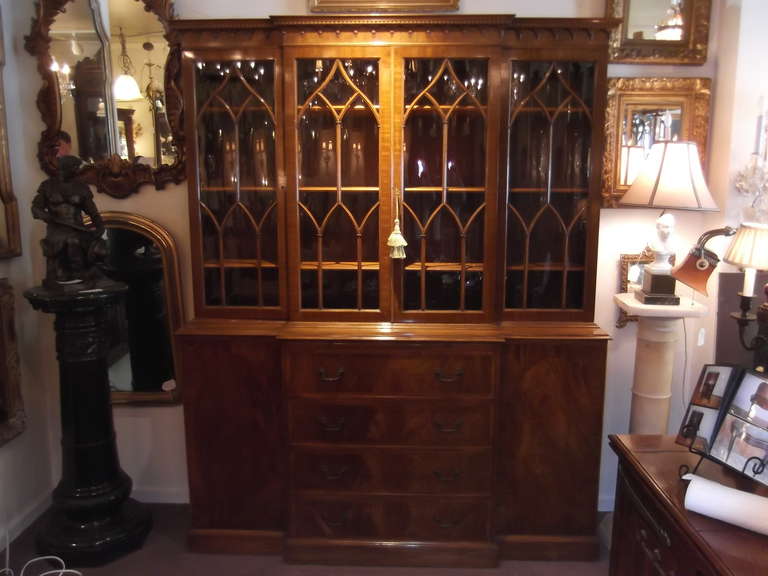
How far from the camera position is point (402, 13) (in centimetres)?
227

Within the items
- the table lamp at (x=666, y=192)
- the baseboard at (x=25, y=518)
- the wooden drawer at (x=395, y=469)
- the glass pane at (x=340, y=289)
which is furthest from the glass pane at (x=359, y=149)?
the baseboard at (x=25, y=518)

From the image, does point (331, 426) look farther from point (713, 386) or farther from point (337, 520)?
point (713, 386)

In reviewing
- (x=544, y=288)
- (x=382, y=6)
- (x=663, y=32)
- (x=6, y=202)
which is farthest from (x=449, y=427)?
(x=6, y=202)

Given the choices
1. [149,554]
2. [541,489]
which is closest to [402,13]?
[541,489]

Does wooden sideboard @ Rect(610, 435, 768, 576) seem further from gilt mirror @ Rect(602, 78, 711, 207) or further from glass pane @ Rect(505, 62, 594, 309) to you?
gilt mirror @ Rect(602, 78, 711, 207)

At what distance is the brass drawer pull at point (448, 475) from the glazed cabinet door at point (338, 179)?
2.24ft

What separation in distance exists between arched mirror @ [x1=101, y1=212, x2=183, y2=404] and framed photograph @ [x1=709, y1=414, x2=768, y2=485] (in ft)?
7.06

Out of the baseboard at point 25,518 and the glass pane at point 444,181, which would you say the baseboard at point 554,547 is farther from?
the baseboard at point 25,518

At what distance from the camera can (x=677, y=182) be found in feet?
6.89

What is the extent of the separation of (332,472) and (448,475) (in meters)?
0.47

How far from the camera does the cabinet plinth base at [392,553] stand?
2.35 m

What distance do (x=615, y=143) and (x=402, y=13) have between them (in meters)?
1.05

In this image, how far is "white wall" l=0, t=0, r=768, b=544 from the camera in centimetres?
235

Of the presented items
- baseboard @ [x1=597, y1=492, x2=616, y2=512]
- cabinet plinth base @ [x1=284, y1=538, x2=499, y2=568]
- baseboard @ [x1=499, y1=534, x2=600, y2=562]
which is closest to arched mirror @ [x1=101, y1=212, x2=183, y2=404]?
cabinet plinth base @ [x1=284, y1=538, x2=499, y2=568]
